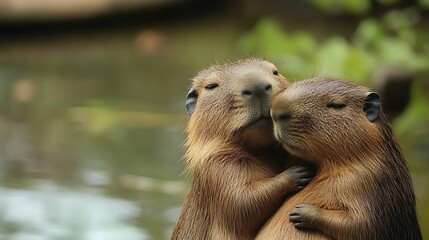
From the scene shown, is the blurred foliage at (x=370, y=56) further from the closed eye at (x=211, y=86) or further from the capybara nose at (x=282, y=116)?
the capybara nose at (x=282, y=116)

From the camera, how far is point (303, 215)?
3.55 m

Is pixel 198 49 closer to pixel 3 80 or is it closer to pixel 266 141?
pixel 3 80

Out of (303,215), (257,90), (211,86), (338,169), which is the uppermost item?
(211,86)

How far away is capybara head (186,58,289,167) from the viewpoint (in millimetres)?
3764

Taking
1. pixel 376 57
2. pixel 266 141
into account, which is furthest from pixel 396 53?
pixel 266 141

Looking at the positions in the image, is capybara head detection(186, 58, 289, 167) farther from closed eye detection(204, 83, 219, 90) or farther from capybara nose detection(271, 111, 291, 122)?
capybara nose detection(271, 111, 291, 122)


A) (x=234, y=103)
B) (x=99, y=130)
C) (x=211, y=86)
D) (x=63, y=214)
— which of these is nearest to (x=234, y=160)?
(x=234, y=103)

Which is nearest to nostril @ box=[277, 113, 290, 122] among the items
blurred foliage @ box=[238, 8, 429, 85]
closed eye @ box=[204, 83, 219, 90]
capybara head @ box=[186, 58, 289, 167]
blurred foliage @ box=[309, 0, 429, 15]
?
capybara head @ box=[186, 58, 289, 167]

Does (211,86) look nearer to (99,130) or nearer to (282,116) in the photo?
(282,116)

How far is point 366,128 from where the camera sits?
3635 mm

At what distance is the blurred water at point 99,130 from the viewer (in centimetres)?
685

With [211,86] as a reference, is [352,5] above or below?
above

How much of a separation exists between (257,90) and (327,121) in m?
0.30

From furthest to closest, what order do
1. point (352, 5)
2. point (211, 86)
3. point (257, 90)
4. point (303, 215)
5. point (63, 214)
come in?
point (352, 5)
point (63, 214)
point (211, 86)
point (257, 90)
point (303, 215)
